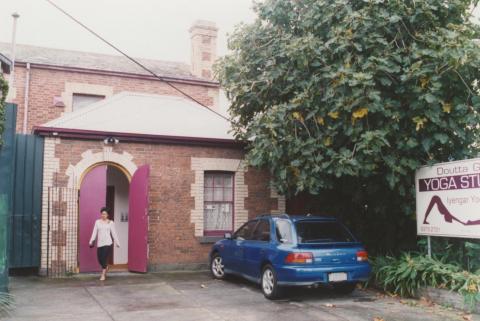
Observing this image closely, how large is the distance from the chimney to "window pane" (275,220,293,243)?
1238 cm

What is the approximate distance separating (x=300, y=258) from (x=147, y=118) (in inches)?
273

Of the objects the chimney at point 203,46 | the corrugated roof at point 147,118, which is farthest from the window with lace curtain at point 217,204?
the chimney at point 203,46

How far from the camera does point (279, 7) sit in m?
11.2

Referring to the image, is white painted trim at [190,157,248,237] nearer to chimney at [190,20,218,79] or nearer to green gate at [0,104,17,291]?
green gate at [0,104,17,291]

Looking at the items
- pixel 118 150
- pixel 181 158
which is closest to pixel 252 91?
pixel 181 158

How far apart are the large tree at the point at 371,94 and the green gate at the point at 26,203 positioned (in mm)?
5445

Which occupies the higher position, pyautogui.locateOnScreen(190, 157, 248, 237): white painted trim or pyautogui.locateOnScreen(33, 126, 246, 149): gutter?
pyautogui.locateOnScreen(33, 126, 246, 149): gutter

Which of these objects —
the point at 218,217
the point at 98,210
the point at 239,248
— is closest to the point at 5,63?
the point at 98,210

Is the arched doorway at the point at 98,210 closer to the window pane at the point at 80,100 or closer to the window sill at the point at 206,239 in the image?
the window sill at the point at 206,239

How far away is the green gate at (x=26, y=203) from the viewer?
11.8m

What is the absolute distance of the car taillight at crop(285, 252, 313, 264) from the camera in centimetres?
868

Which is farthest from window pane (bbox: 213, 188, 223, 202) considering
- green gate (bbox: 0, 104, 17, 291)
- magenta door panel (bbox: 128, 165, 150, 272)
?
green gate (bbox: 0, 104, 17, 291)

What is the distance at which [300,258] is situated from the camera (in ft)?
28.5

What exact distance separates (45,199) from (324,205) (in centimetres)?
719
